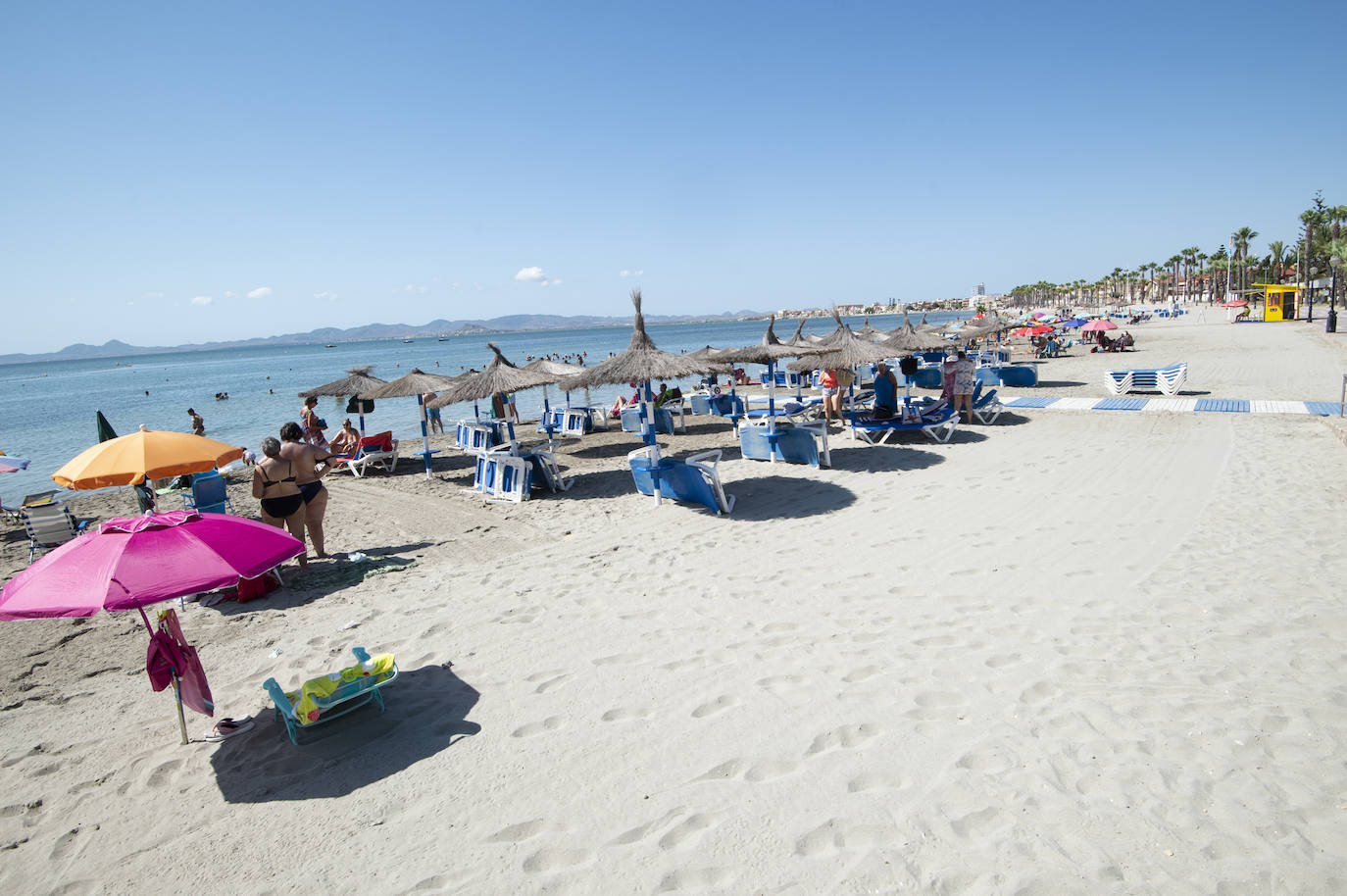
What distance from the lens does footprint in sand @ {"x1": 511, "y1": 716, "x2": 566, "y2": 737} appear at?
3.55 m

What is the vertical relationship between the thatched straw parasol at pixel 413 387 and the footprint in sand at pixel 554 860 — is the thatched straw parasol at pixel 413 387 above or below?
above

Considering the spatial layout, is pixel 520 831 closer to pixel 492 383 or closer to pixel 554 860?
pixel 554 860

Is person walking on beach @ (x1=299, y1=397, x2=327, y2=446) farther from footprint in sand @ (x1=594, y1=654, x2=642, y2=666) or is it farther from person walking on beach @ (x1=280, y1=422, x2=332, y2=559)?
footprint in sand @ (x1=594, y1=654, x2=642, y2=666)

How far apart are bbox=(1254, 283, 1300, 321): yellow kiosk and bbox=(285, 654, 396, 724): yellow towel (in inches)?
2104

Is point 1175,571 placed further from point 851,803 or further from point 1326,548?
point 851,803

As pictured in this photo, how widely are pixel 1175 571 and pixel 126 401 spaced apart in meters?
58.8

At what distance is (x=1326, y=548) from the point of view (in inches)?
207

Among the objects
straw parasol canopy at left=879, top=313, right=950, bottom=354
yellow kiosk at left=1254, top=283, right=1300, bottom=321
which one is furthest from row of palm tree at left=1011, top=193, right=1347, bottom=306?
straw parasol canopy at left=879, top=313, right=950, bottom=354

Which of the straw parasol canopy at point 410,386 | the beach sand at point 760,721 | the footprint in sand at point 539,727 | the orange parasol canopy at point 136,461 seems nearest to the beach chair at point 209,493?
the beach sand at point 760,721

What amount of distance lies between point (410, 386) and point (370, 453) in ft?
5.47

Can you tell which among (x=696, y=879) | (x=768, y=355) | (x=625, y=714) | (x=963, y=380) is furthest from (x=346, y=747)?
(x=963, y=380)

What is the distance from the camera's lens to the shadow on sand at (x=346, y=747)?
131 inches

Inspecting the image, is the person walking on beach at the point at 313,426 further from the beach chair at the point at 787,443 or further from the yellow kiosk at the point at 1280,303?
the yellow kiosk at the point at 1280,303

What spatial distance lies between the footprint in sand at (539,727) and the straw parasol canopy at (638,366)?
5033 millimetres
